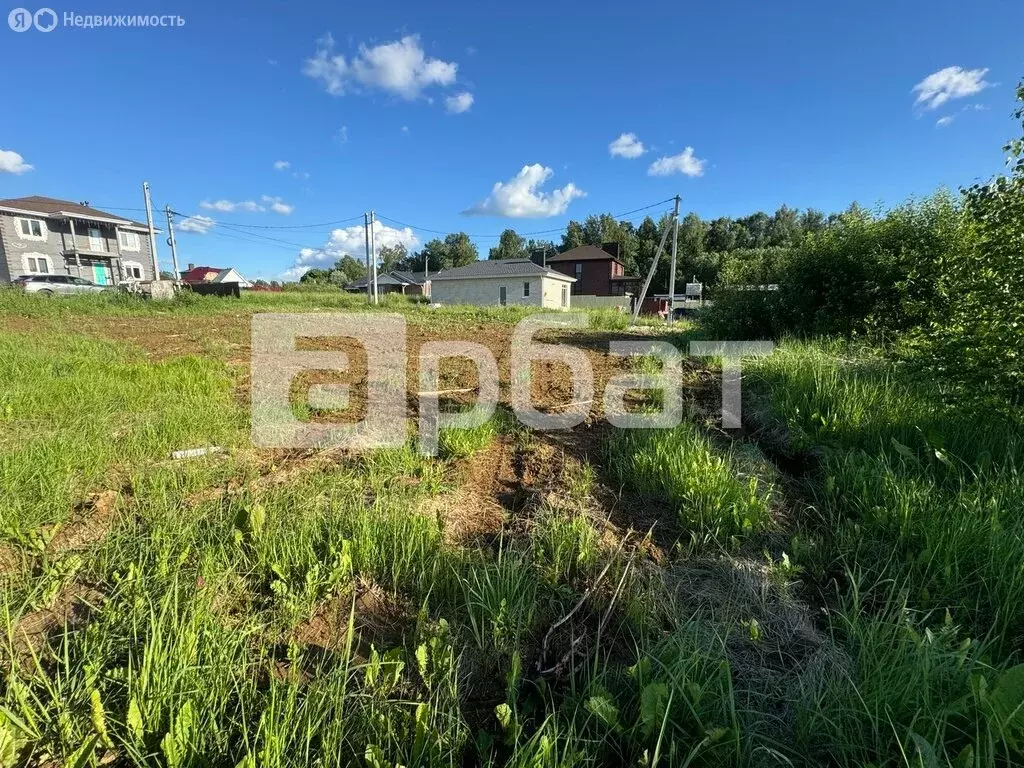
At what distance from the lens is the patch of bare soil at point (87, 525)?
1.99 m

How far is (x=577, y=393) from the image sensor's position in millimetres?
4762

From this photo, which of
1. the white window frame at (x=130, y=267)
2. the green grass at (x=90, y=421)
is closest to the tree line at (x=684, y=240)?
the white window frame at (x=130, y=267)

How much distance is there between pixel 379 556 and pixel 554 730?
108 centimetres

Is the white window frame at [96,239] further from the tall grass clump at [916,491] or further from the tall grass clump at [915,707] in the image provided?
the tall grass clump at [915,707]

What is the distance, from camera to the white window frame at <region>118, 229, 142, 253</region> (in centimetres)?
3275

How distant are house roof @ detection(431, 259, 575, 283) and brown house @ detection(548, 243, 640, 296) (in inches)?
316

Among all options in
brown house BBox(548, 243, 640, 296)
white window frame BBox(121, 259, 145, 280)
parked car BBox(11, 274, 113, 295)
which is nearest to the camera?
parked car BBox(11, 274, 113, 295)

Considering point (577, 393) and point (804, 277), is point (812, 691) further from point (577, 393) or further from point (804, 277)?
point (804, 277)

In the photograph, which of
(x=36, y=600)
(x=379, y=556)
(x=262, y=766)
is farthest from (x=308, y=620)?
(x=36, y=600)

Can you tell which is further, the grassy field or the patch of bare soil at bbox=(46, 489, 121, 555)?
the patch of bare soil at bbox=(46, 489, 121, 555)

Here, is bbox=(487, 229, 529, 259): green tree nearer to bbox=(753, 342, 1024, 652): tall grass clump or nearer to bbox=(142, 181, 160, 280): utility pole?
bbox=(142, 181, 160, 280): utility pole

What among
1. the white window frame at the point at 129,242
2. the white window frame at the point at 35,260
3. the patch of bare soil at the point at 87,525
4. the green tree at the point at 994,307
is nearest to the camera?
the patch of bare soil at the point at 87,525

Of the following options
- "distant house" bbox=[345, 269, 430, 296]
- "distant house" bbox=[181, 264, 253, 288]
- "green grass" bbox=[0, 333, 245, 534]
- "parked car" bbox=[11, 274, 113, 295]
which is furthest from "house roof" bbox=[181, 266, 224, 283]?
"green grass" bbox=[0, 333, 245, 534]

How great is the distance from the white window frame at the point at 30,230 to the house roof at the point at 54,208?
65 cm
